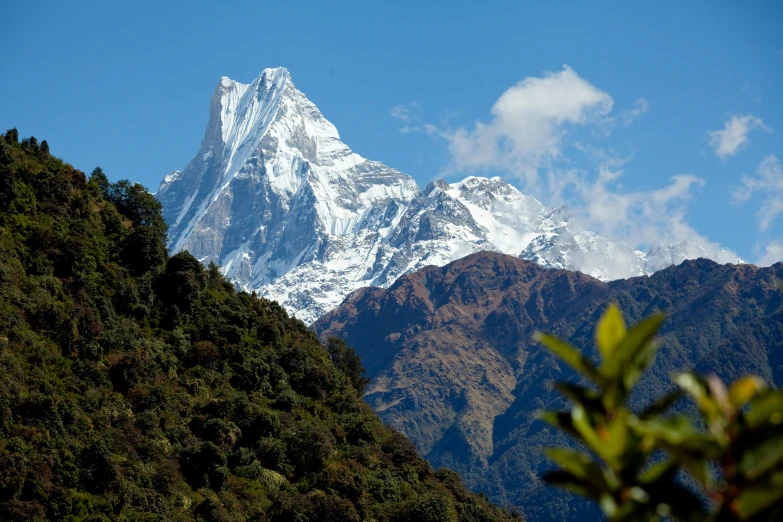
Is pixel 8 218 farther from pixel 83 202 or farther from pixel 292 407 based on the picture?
pixel 292 407

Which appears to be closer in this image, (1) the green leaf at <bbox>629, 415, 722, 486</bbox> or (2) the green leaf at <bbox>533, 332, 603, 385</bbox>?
(1) the green leaf at <bbox>629, 415, 722, 486</bbox>

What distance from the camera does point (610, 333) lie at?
13.0 ft

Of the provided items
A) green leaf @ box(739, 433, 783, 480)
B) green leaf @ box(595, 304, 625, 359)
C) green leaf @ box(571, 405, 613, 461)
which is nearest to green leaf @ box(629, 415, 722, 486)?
green leaf @ box(739, 433, 783, 480)

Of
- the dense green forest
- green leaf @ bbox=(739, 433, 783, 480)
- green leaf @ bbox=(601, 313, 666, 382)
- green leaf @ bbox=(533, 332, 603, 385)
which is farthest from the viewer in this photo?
the dense green forest

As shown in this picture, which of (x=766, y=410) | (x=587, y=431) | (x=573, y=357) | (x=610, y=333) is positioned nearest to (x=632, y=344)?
(x=610, y=333)

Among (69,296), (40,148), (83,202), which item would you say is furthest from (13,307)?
(40,148)

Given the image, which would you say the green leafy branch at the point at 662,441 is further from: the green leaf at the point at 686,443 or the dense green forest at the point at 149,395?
the dense green forest at the point at 149,395

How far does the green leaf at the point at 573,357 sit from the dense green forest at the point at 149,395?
4732 centimetres

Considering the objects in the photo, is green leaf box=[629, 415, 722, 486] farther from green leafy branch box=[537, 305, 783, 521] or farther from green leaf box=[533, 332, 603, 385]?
green leaf box=[533, 332, 603, 385]

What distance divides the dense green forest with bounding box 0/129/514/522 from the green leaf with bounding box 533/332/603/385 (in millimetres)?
→ 47323

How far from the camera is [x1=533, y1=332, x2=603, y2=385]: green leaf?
13.4 feet

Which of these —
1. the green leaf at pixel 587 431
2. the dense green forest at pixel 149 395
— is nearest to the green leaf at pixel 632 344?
the green leaf at pixel 587 431

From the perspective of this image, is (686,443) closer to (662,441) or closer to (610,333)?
(662,441)

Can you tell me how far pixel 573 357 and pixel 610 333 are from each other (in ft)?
0.86
